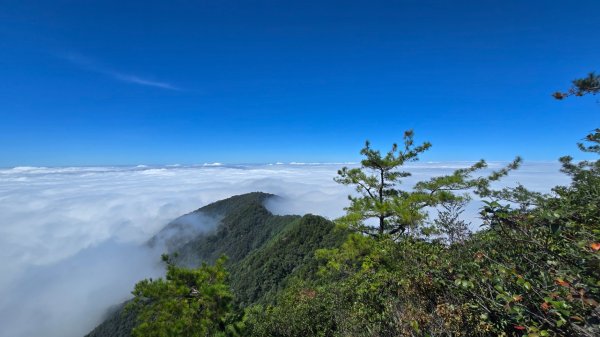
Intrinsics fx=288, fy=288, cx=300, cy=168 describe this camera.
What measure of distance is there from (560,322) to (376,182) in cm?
1800

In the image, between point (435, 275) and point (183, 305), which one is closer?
point (435, 275)

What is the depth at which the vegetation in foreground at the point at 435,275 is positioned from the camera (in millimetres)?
3527

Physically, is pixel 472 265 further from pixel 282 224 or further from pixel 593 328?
pixel 282 224

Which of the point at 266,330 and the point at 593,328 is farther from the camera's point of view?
the point at 266,330

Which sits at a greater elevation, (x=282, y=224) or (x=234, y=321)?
(x=234, y=321)

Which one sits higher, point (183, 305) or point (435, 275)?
point (435, 275)

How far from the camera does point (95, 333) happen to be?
14100cm

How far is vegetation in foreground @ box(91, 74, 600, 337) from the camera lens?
3.53m

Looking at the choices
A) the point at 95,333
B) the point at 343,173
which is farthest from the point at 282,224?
the point at 343,173

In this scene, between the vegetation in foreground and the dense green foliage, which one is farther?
the dense green foliage

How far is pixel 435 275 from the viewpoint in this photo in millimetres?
5641

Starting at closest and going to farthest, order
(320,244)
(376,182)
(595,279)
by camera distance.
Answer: (595,279), (376,182), (320,244)

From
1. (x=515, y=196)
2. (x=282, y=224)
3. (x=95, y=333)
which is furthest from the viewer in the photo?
(x=282, y=224)

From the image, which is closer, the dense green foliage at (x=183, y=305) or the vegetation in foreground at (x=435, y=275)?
the vegetation in foreground at (x=435, y=275)
